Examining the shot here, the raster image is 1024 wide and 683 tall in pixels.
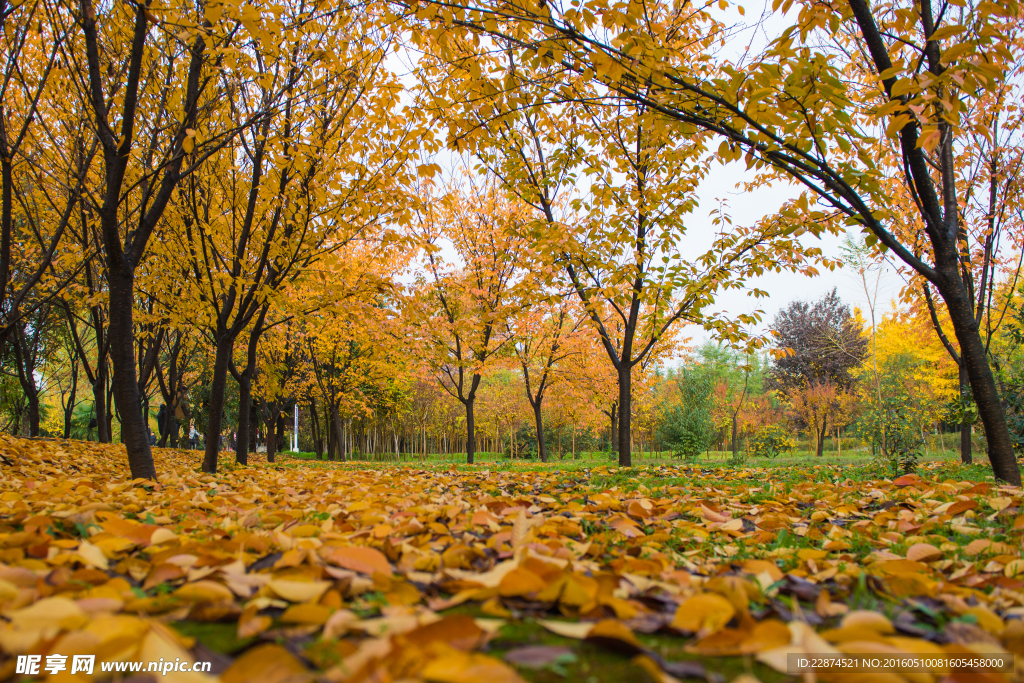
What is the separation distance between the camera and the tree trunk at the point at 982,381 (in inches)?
129

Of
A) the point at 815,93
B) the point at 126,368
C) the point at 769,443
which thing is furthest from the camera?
the point at 769,443

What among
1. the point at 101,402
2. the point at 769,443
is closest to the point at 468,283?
the point at 101,402

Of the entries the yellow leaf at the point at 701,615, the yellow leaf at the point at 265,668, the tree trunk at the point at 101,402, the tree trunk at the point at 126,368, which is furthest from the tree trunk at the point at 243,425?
the yellow leaf at the point at 701,615

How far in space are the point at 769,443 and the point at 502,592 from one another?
1957cm

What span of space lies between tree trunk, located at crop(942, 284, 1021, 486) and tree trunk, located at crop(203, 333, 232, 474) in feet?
23.5

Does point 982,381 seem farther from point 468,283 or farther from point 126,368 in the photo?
point 468,283

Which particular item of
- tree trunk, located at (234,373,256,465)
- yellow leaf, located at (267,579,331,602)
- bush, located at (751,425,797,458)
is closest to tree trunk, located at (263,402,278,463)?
tree trunk, located at (234,373,256,465)

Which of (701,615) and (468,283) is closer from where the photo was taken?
(701,615)

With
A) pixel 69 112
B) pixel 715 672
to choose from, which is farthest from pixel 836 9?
pixel 69 112

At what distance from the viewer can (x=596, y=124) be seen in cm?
544

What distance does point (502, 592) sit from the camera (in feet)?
3.70

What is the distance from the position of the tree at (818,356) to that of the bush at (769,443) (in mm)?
2220

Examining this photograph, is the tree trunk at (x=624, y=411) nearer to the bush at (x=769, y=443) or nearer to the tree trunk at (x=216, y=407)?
the tree trunk at (x=216, y=407)

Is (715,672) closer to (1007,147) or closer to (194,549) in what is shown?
(194,549)
